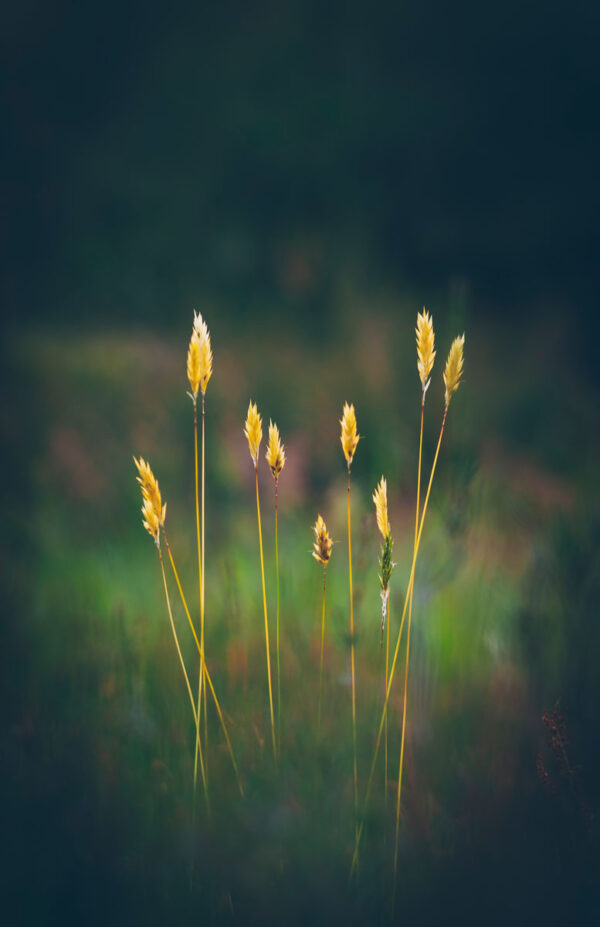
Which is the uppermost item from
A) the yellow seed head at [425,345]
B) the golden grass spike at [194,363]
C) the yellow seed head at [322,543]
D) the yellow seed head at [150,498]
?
the yellow seed head at [425,345]

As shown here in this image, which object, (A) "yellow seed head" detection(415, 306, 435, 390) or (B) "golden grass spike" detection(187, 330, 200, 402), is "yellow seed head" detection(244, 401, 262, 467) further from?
(A) "yellow seed head" detection(415, 306, 435, 390)

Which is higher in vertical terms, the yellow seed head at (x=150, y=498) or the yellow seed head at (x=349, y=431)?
the yellow seed head at (x=349, y=431)

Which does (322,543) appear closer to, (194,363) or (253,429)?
(253,429)

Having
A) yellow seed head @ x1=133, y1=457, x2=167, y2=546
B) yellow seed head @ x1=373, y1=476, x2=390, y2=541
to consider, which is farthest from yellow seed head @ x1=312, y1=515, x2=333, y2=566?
yellow seed head @ x1=133, y1=457, x2=167, y2=546

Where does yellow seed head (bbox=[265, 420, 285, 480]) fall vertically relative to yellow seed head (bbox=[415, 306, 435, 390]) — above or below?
below

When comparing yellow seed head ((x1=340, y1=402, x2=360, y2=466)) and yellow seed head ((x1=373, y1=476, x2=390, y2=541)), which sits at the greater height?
yellow seed head ((x1=340, y1=402, x2=360, y2=466))

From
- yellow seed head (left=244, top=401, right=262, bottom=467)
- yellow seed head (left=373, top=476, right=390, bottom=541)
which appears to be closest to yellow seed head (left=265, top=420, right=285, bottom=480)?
yellow seed head (left=244, top=401, right=262, bottom=467)

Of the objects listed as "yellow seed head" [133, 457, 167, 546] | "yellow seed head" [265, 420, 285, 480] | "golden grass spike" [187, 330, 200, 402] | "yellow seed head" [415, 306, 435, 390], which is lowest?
"yellow seed head" [133, 457, 167, 546]

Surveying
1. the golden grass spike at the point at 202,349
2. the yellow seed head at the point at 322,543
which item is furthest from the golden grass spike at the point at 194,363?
the yellow seed head at the point at 322,543

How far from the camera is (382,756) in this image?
955 mm

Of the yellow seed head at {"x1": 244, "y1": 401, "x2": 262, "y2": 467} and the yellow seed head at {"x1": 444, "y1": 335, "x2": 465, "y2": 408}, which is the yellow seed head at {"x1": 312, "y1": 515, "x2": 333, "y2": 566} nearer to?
the yellow seed head at {"x1": 244, "y1": 401, "x2": 262, "y2": 467}

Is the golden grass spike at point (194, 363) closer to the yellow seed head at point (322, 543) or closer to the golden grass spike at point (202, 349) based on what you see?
the golden grass spike at point (202, 349)

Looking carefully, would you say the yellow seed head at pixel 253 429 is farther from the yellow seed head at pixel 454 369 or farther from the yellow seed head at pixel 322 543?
the yellow seed head at pixel 454 369

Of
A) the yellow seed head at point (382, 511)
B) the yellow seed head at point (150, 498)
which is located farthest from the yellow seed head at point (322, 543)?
the yellow seed head at point (150, 498)
